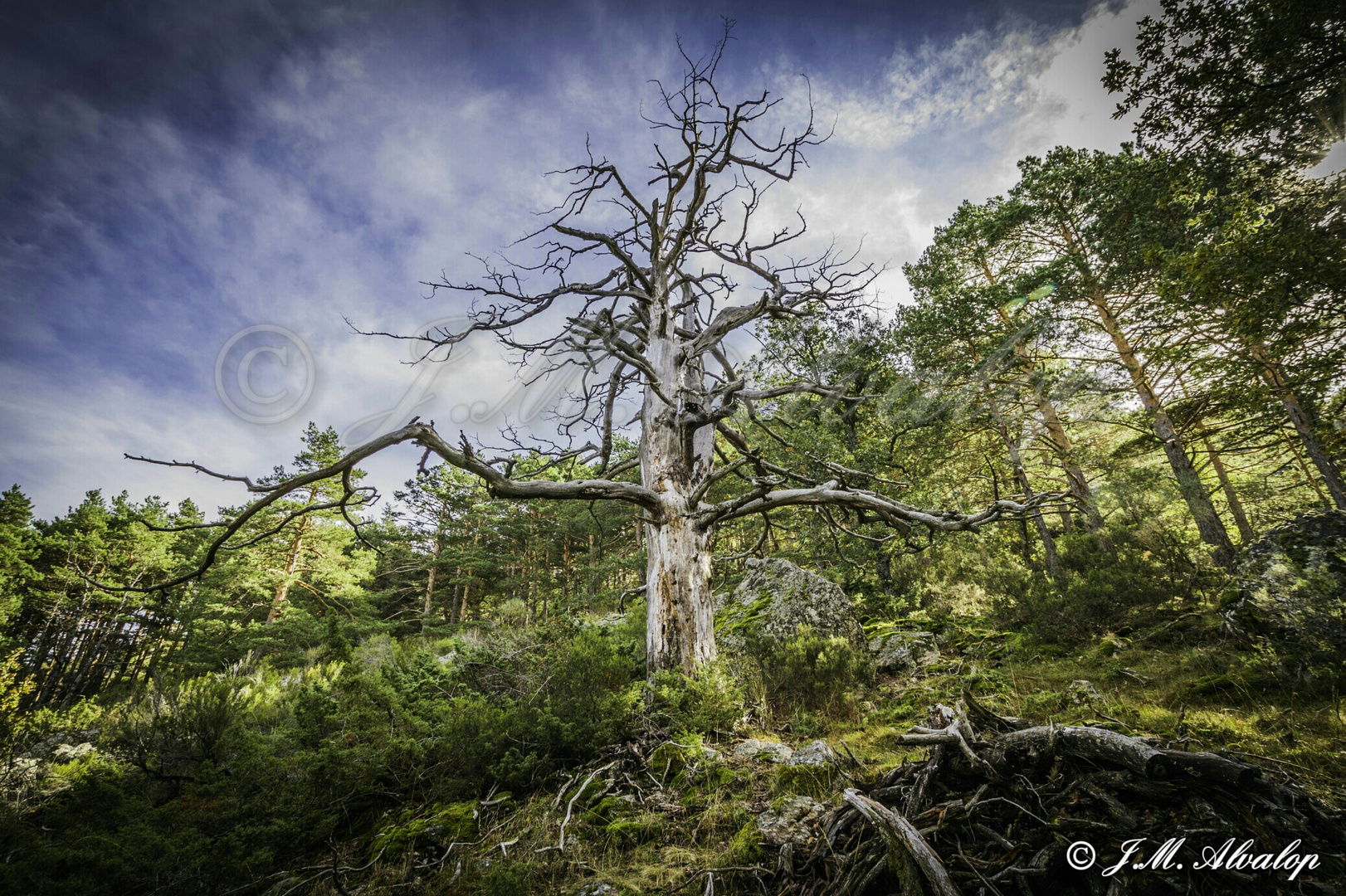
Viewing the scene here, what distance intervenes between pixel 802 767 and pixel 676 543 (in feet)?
7.02

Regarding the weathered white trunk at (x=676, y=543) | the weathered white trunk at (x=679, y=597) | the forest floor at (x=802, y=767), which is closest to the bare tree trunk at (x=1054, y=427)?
the forest floor at (x=802, y=767)

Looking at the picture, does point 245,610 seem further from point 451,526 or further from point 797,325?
point 797,325

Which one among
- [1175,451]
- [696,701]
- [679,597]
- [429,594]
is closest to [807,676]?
[696,701]

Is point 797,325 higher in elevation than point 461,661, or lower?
higher

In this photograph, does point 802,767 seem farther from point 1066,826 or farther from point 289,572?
point 289,572

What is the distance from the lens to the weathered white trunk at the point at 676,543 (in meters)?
4.34

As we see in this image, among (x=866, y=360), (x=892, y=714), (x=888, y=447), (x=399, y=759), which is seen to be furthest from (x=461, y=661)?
(x=866, y=360)

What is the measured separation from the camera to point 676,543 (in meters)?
4.57

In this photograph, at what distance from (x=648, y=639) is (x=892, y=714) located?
2.70 metres

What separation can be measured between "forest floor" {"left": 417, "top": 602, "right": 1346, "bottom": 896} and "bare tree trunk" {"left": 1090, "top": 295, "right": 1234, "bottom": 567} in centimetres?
493

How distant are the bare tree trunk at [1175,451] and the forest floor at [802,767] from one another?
16.2ft

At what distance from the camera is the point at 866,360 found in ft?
42.4

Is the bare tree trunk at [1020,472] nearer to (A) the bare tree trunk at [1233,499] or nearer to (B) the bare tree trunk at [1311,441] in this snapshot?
(A) the bare tree trunk at [1233,499]

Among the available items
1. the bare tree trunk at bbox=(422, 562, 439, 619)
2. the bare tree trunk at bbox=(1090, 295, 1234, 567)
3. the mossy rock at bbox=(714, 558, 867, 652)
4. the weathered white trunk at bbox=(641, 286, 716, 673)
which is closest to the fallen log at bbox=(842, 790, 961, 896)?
the weathered white trunk at bbox=(641, 286, 716, 673)
